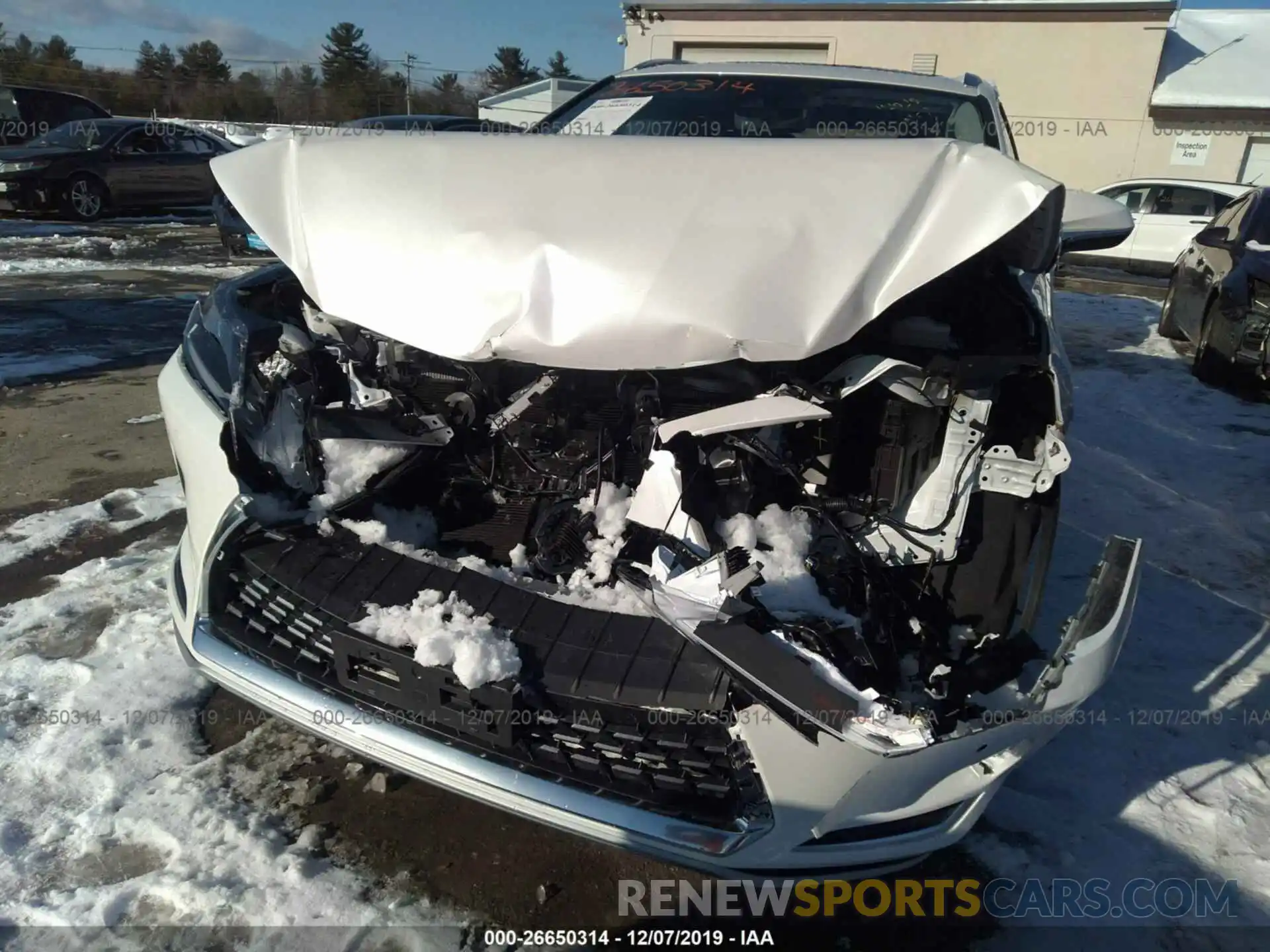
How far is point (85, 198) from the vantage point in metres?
11.7

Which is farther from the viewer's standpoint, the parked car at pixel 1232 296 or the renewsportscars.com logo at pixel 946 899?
the parked car at pixel 1232 296

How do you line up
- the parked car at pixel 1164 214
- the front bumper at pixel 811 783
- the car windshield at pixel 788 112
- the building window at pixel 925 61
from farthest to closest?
the building window at pixel 925 61, the parked car at pixel 1164 214, the car windshield at pixel 788 112, the front bumper at pixel 811 783

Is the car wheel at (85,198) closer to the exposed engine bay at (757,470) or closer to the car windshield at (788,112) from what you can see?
the car windshield at (788,112)

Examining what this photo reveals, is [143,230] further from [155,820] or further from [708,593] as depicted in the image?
[708,593]

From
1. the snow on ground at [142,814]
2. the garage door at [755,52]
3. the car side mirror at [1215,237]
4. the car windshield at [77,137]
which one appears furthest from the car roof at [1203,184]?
the car windshield at [77,137]

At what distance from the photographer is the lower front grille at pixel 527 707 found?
1604 mm

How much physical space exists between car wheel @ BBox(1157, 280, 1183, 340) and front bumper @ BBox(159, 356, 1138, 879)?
697cm

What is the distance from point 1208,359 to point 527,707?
21.2ft

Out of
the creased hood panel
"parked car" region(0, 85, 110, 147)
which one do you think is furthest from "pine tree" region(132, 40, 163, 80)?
the creased hood panel

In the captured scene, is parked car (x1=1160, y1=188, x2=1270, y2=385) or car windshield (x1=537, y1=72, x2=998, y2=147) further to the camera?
parked car (x1=1160, y1=188, x2=1270, y2=385)

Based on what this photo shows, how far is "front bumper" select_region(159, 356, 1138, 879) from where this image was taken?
153 centimetres

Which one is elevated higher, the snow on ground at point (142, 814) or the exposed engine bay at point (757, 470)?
the exposed engine bay at point (757, 470)

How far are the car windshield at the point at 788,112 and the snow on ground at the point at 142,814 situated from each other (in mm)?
2470

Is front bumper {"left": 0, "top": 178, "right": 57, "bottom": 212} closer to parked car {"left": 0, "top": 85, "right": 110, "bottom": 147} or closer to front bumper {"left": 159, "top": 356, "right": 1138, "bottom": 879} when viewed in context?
parked car {"left": 0, "top": 85, "right": 110, "bottom": 147}
